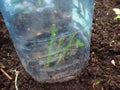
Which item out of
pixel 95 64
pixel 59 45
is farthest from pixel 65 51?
pixel 95 64

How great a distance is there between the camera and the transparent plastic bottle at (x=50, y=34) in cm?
128

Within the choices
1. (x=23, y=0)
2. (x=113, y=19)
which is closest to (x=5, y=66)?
(x=23, y=0)

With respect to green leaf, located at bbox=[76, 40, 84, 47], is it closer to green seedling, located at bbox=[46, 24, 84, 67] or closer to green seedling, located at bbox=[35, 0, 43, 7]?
green seedling, located at bbox=[46, 24, 84, 67]

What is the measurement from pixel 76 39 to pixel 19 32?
29cm

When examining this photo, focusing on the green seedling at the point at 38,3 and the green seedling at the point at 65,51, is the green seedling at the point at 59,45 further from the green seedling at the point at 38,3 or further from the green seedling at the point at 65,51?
the green seedling at the point at 38,3

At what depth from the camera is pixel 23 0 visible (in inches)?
49.0

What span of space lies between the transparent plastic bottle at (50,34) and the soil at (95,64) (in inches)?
1.9

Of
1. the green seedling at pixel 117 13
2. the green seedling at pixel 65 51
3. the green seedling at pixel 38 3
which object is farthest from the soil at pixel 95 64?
the green seedling at pixel 38 3

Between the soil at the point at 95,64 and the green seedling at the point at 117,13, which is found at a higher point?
the green seedling at the point at 117,13

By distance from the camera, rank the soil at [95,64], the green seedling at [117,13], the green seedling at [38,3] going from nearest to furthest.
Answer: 1. the green seedling at [38,3]
2. the soil at [95,64]
3. the green seedling at [117,13]

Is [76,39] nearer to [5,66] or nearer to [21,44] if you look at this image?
[21,44]

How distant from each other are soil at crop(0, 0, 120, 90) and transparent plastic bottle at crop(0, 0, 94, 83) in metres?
0.05

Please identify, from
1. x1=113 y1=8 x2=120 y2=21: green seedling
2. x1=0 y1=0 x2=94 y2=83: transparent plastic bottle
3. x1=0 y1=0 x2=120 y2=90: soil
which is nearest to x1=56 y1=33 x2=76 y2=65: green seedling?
x1=0 y1=0 x2=94 y2=83: transparent plastic bottle

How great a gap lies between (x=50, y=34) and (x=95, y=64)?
0.41 metres
